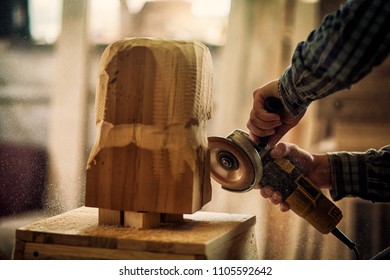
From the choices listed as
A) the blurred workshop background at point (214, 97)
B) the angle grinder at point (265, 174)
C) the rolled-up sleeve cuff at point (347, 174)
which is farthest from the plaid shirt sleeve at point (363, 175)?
the blurred workshop background at point (214, 97)

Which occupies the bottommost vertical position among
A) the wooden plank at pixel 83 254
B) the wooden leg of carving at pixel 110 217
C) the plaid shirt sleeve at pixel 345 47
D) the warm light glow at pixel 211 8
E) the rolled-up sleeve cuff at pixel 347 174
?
the wooden plank at pixel 83 254

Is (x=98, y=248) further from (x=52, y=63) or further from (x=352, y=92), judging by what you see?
(x=352, y=92)

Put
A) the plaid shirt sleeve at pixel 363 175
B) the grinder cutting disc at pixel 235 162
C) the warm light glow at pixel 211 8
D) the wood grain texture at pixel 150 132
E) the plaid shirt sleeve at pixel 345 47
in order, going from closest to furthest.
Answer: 1. the plaid shirt sleeve at pixel 345 47
2. the wood grain texture at pixel 150 132
3. the grinder cutting disc at pixel 235 162
4. the plaid shirt sleeve at pixel 363 175
5. the warm light glow at pixel 211 8

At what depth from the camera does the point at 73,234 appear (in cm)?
106

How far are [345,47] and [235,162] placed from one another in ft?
1.37

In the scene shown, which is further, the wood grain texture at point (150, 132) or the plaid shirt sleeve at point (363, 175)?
the plaid shirt sleeve at point (363, 175)

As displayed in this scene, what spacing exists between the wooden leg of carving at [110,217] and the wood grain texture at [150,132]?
0.02 metres

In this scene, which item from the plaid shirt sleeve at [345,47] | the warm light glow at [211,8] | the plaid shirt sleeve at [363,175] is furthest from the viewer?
the warm light glow at [211,8]

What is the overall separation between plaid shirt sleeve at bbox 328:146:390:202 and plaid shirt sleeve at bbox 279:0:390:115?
1.38 feet

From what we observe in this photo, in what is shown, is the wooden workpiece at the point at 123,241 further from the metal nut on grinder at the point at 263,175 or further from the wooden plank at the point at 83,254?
the metal nut on grinder at the point at 263,175

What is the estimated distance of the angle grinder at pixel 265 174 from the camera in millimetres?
1288

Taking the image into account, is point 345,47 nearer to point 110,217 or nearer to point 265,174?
point 265,174

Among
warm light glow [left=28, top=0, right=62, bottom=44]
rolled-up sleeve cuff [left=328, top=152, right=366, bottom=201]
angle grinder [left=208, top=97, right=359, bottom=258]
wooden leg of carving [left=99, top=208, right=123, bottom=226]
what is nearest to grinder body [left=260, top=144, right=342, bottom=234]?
angle grinder [left=208, top=97, right=359, bottom=258]
